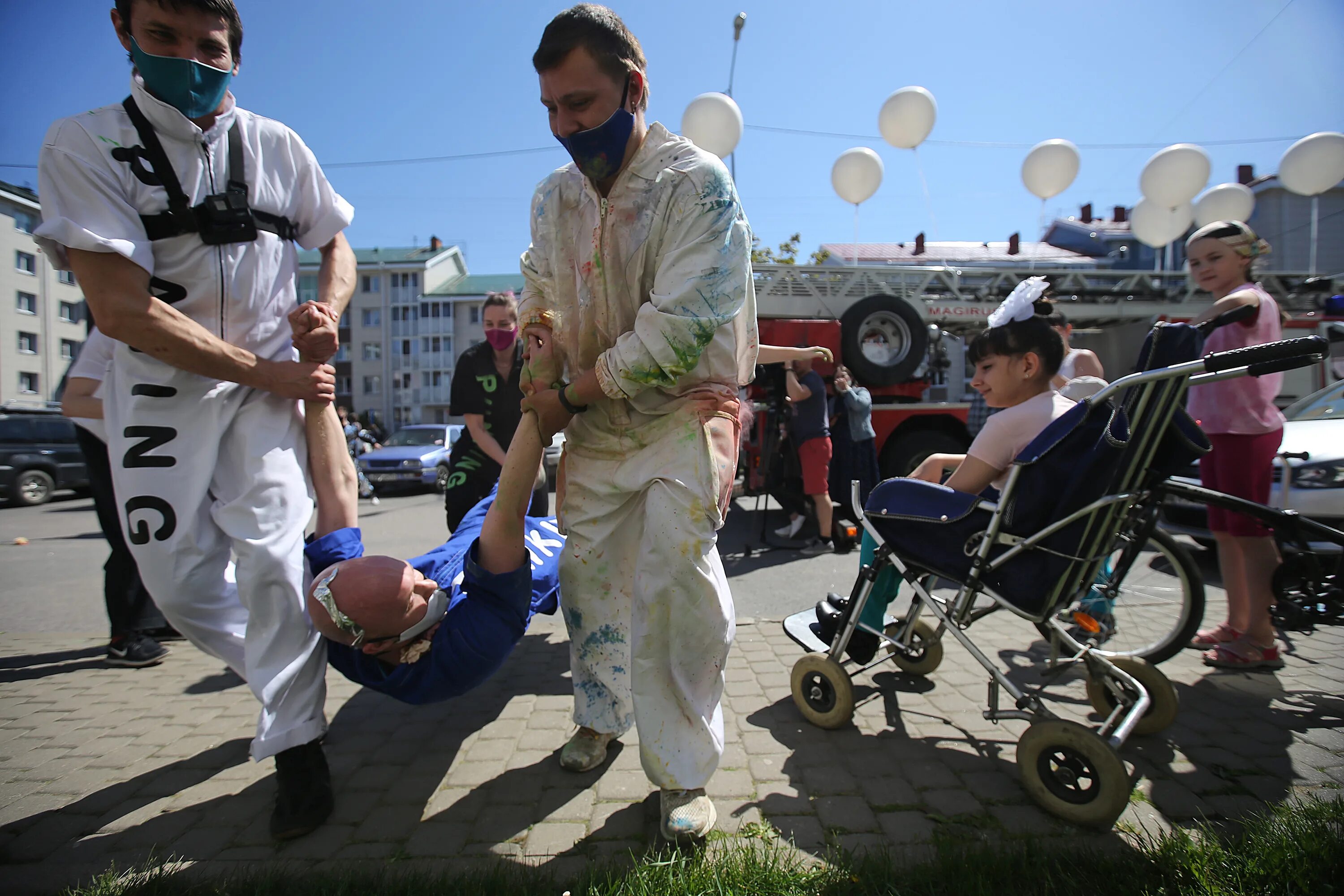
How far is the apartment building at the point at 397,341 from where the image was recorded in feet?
167

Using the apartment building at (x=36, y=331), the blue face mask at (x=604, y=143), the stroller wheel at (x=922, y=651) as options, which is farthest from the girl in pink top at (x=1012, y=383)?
the apartment building at (x=36, y=331)

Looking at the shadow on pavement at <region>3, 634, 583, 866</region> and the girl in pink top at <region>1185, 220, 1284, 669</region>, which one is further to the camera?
the girl in pink top at <region>1185, 220, 1284, 669</region>

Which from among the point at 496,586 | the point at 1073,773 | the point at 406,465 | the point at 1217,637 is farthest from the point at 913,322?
the point at 406,465

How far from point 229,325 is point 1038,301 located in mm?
2910

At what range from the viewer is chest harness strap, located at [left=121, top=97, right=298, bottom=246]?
1923 millimetres

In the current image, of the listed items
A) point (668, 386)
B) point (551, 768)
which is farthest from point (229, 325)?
point (551, 768)

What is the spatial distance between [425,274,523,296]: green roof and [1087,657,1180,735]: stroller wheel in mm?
49890

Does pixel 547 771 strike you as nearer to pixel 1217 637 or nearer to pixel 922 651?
pixel 922 651

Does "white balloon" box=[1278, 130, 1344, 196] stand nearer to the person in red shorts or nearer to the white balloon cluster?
the white balloon cluster

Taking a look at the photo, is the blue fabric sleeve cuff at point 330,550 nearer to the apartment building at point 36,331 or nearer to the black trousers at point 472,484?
the black trousers at point 472,484

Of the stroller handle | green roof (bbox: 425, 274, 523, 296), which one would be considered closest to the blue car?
the stroller handle

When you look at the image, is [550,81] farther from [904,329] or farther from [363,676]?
[904,329]

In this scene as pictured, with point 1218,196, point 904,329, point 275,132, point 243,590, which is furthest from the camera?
point 1218,196

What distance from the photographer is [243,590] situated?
6.36ft
